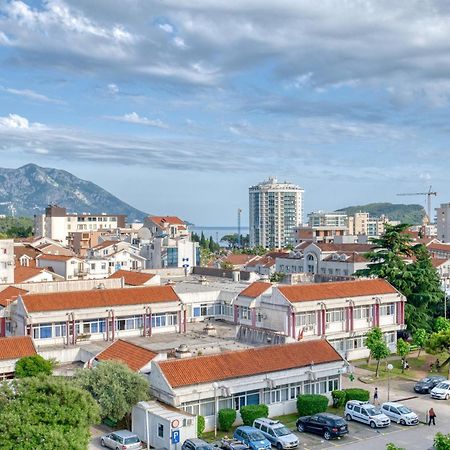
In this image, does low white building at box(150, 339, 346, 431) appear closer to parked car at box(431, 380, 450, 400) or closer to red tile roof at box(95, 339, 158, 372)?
red tile roof at box(95, 339, 158, 372)

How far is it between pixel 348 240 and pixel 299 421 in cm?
8526

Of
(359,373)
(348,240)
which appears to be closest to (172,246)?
(348,240)

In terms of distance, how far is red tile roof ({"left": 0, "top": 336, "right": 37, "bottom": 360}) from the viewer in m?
35.8

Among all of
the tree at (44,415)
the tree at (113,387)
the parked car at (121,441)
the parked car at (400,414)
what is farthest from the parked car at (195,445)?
Result: the parked car at (400,414)

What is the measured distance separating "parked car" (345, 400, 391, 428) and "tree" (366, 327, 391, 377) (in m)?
8.52

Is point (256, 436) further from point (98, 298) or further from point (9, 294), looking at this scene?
point (9, 294)

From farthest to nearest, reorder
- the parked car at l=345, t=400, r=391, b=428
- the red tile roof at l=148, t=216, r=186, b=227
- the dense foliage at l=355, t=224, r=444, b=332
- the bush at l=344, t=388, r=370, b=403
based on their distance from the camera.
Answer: the red tile roof at l=148, t=216, r=186, b=227
the dense foliage at l=355, t=224, r=444, b=332
the bush at l=344, t=388, r=370, b=403
the parked car at l=345, t=400, r=391, b=428

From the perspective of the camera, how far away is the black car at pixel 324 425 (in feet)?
101

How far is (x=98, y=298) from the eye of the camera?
44125 millimetres

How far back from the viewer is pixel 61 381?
1019 inches

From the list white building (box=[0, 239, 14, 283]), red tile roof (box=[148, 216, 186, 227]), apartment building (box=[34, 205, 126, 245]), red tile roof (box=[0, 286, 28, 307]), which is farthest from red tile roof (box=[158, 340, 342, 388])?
apartment building (box=[34, 205, 126, 245])

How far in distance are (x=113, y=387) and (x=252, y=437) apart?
6.68 meters

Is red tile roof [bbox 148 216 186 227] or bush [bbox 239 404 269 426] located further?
red tile roof [bbox 148 216 186 227]

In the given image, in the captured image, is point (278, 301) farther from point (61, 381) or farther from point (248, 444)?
point (61, 381)
